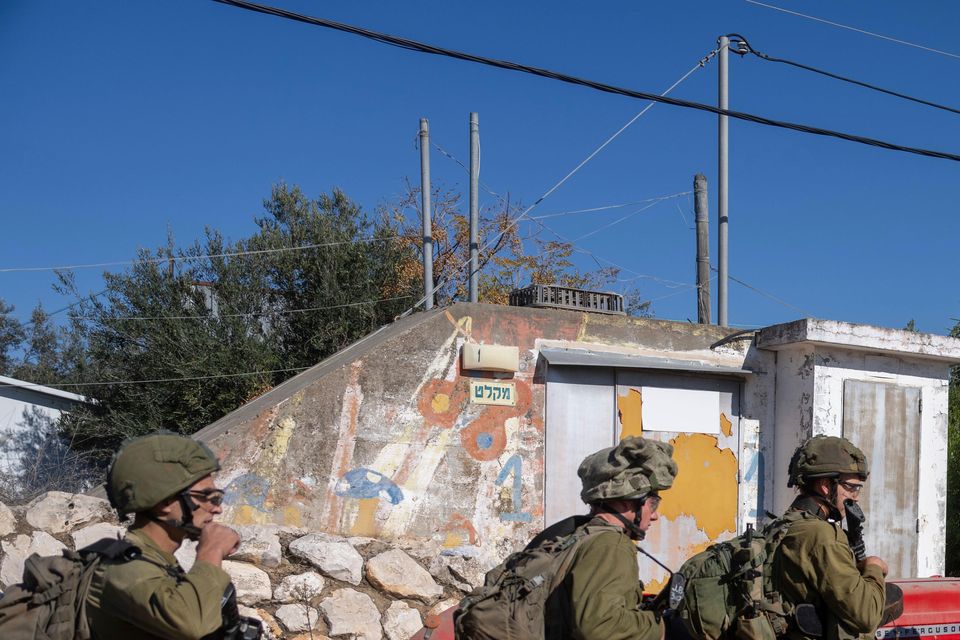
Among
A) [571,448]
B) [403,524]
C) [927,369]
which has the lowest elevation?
[403,524]

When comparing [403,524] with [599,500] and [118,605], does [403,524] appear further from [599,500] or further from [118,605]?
[118,605]

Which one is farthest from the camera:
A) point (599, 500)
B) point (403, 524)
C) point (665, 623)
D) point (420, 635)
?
point (403, 524)

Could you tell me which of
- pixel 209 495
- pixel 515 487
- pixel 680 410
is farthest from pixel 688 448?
pixel 209 495

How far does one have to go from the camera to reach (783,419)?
30.8 feet

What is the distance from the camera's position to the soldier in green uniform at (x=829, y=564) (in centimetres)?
377

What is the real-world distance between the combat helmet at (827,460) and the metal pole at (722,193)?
25.4ft

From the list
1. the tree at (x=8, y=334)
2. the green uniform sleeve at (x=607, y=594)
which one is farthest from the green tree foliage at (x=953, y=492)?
the tree at (x=8, y=334)

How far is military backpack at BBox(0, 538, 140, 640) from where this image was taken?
2.85 metres

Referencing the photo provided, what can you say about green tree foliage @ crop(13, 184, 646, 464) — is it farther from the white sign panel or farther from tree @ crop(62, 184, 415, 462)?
the white sign panel

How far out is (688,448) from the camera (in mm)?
9062

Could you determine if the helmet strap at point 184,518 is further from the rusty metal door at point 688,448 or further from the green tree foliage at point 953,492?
the green tree foliage at point 953,492

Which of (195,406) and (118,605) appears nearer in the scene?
(118,605)

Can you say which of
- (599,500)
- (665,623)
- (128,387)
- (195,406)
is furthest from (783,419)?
(128,387)

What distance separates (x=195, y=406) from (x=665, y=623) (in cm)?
1537
